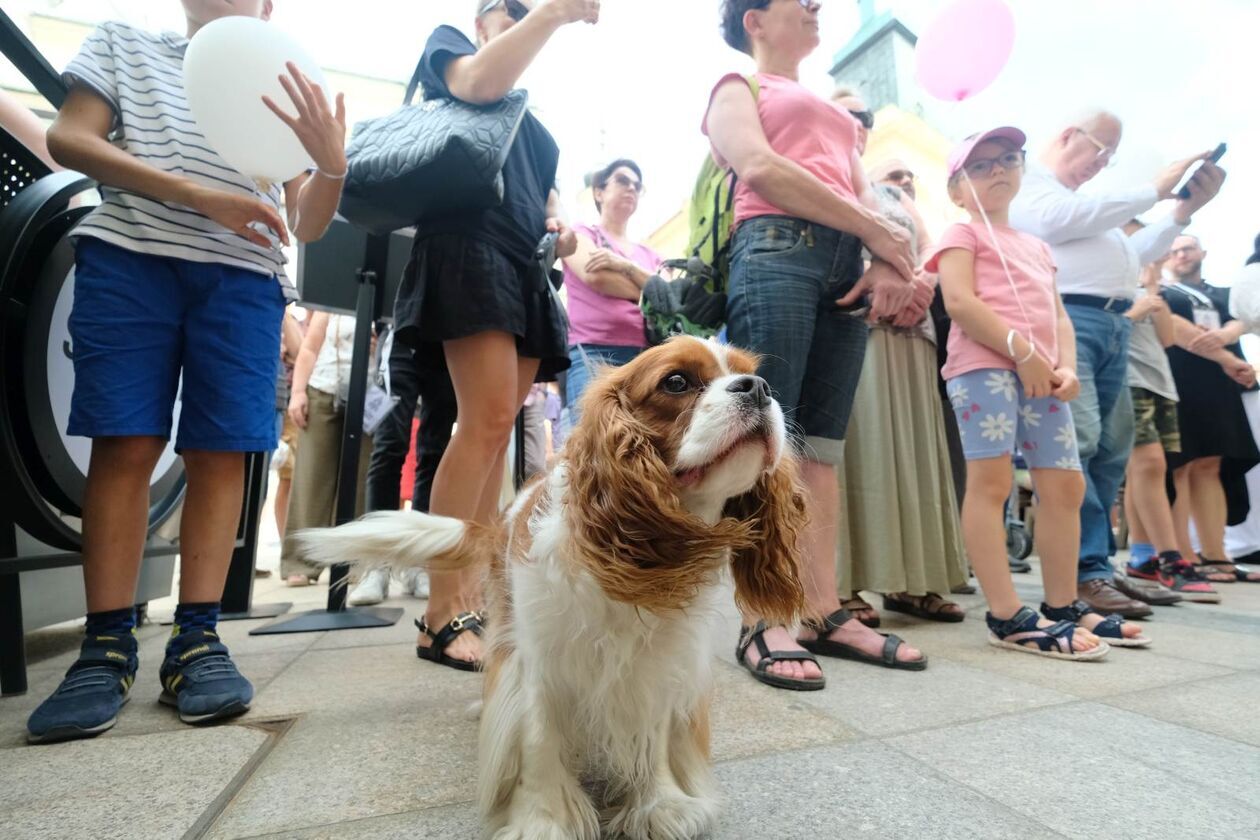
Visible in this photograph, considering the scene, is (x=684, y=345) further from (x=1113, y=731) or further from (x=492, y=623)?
(x=1113, y=731)

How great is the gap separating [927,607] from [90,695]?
124 inches

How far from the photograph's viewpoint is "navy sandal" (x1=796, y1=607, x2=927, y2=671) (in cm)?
214

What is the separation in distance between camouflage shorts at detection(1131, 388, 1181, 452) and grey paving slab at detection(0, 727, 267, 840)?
4.98 meters

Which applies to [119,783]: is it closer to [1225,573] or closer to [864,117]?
[864,117]

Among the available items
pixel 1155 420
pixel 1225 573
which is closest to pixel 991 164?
pixel 1155 420

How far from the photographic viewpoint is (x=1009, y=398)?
2479 mm

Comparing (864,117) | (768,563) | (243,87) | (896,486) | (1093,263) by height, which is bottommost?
(768,563)

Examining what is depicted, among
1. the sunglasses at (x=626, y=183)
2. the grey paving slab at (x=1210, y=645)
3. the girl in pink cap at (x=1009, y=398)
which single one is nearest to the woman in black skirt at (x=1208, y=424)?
the grey paving slab at (x=1210, y=645)

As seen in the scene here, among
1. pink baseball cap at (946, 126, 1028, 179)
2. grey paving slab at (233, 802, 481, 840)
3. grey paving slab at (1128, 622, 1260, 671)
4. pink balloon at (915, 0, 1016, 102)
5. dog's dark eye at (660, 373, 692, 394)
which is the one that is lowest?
grey paving slab at (233, 802, 481, 840)

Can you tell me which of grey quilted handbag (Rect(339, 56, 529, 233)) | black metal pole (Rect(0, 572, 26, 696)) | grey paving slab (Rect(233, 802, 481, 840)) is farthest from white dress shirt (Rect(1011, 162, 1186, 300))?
black metal pole (Rect(0, 572, 26, 696))

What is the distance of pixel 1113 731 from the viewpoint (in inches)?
61.8

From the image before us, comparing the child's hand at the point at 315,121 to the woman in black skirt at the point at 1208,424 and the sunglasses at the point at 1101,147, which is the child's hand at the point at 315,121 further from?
the woman in black skirt at the point at 1208,424

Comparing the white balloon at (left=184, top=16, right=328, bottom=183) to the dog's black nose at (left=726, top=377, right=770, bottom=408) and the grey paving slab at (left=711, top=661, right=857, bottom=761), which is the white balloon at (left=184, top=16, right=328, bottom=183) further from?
the grey paving slab at (left=711, top=661, right=857, bottom=761)

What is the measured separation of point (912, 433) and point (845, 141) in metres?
1.43
